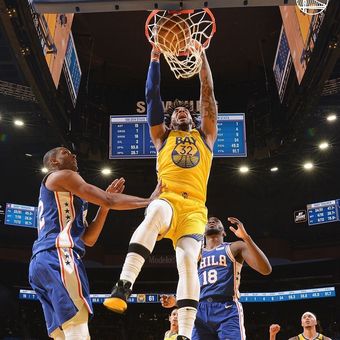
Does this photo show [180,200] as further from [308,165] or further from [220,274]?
[308,165]

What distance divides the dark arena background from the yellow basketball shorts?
6.58 ft

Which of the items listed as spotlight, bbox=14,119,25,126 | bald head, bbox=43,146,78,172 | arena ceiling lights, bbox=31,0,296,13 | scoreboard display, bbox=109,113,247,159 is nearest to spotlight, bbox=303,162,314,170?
scoreboard display, bbox=109,113,247,159

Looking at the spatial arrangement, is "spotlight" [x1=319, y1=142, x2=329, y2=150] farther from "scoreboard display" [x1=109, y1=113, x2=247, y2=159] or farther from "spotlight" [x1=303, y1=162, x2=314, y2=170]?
"scoreboard display" [x1=109, y1=113, x2=247, y2=159]

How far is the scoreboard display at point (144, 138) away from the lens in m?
12.0

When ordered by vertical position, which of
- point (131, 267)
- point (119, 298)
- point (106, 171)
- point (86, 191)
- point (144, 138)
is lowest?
point (119, 298)

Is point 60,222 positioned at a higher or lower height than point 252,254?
lower

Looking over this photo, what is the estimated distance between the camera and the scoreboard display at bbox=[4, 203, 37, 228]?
15.9 m

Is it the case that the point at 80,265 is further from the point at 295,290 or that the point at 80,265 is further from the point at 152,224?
the point at 295,290

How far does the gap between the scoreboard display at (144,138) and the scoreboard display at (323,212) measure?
18.2 ft

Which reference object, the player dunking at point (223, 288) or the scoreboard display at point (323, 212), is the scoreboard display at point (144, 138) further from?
the player dunking at point (223, 288)

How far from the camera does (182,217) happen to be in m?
4.42

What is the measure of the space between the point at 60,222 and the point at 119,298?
0.81 m

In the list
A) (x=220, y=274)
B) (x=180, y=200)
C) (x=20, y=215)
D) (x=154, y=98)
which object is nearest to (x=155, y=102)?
(x=154, y=98)

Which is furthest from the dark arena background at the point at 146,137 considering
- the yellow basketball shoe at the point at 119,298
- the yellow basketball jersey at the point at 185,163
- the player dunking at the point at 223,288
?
the yellow basketball shoe at the point at 119,298
